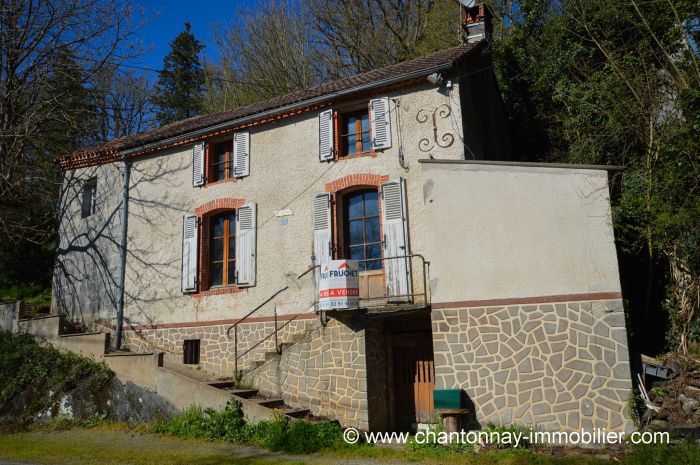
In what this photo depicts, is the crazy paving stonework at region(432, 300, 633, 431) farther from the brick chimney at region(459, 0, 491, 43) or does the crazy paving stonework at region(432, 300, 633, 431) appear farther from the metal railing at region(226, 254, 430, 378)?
the brick chimney at region(459, 0, 491, 43)

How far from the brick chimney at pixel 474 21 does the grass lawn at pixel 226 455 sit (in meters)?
10.3

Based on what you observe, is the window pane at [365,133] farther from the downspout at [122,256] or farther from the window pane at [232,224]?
the downspout at [122,256]

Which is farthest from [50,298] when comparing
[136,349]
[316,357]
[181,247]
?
[316,357]

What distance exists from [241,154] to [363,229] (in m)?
3.53

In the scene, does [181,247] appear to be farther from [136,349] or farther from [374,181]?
[374,181]

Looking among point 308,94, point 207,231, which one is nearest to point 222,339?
point 207,231

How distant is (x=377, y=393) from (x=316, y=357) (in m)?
1.27

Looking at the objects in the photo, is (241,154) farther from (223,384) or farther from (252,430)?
(252,430)

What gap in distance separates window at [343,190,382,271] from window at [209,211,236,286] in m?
2.89

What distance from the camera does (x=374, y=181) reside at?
1095 cm

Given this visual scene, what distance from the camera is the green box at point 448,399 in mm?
8469

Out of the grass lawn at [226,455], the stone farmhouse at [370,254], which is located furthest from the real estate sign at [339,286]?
the grass lawn at [226,455]

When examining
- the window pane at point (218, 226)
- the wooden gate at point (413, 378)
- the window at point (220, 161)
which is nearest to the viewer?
the wooden gate at point (413, 378)

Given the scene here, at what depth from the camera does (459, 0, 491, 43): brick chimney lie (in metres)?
14.2
